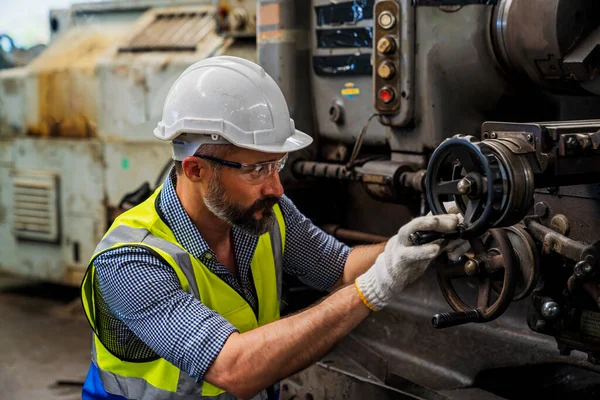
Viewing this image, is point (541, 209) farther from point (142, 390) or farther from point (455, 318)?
point (142, 390)

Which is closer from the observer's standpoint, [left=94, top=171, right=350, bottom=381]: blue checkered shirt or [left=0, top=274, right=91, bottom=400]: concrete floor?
[left=94, top=171, right=350, bottom=381]: blue checkered shirt

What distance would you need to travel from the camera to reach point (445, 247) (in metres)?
1.62

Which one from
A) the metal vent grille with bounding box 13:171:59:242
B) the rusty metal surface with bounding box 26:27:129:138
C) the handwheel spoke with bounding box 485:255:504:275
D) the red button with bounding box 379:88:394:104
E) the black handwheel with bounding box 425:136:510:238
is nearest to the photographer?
the black handwheel with bounding box 425:136:510:238

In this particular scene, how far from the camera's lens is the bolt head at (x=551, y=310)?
1606 mm

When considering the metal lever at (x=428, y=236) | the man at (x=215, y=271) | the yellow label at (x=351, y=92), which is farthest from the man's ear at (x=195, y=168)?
the yellow label at (x=351, y=92)

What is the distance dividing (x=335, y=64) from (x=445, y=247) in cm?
135

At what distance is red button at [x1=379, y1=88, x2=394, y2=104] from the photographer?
2.46 meters

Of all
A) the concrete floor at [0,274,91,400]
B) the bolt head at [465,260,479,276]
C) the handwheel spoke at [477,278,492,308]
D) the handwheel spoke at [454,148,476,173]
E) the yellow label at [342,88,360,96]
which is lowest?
the concrete floor at [0,274,91,400]

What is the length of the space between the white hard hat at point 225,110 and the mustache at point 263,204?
0.12 meters

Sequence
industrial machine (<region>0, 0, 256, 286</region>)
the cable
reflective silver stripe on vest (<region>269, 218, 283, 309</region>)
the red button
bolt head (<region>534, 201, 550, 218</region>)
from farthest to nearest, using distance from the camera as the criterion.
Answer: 1. industrial machine (<region>0, 0, 256, 286</region>)
2. the cable
3. the red button
4. reflective silver stripe on vest (<region>269, 218, 283, 309</region>)
5. bolt head (<region>534, 201, 550, 218</region>)

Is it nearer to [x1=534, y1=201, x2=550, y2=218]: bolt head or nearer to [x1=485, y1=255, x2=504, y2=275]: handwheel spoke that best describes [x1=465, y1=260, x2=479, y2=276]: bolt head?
[x1=485, y1=255, x2=504, y2=275]: handwheel spoke

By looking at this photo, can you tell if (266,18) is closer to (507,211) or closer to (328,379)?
(328,379)

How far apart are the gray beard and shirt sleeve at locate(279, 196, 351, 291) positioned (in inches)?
10.1

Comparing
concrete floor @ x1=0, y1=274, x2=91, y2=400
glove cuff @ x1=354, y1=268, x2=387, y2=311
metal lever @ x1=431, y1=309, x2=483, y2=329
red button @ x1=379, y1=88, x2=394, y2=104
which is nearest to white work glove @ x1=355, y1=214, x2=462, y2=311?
glove cuff @ x1=354, y1=268, x2=387, y2=311
